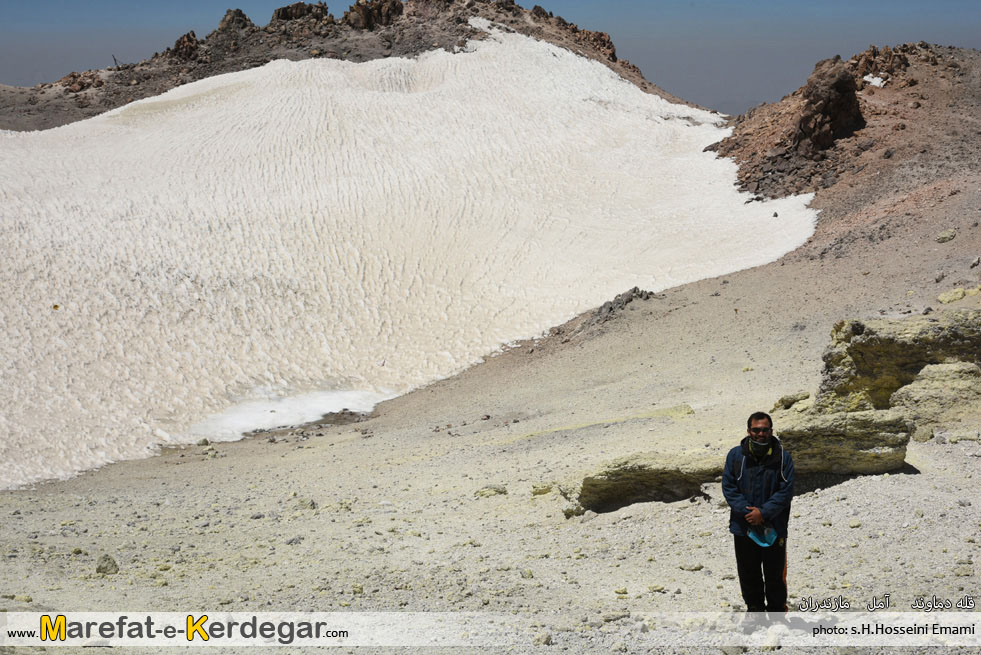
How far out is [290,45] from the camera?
41.3 metres

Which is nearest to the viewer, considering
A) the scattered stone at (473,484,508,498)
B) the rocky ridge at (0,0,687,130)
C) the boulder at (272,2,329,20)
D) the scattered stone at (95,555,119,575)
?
the scattered stone at (95,555,119,575)

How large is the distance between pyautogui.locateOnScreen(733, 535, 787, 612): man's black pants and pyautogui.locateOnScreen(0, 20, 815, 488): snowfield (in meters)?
12.0

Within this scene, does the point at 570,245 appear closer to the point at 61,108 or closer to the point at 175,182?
the point at 175,182

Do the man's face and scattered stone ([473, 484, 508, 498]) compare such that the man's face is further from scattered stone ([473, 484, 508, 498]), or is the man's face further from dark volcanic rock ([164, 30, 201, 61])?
dark volcanic rock ([164, 30, 201, 61])

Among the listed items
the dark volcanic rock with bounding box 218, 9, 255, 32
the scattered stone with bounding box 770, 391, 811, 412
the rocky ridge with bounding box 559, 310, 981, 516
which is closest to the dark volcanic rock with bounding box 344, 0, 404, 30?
the dark volcanic rock with bounding box 218, 9, 255, 32

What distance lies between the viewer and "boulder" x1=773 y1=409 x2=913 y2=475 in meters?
7.56

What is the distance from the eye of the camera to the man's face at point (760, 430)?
17.3 feet

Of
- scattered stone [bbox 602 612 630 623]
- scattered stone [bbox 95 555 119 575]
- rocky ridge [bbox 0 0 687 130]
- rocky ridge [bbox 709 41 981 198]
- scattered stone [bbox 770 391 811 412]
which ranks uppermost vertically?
rocky ridge [bbox 0 0 687 130]

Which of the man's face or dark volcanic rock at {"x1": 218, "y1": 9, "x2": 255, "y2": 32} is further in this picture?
dark volcanic rock at {"x1": 218, "y1": 9, "x2": 255, "y2": 32}

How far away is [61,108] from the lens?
4188cm

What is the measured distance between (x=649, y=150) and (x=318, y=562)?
2540 centimetres

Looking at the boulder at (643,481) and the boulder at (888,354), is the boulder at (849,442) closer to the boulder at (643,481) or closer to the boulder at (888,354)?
the boulder at (643,481)

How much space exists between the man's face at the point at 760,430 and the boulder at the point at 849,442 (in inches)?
104

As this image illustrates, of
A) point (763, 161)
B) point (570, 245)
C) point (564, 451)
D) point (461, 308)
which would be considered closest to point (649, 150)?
point (763, 161)
